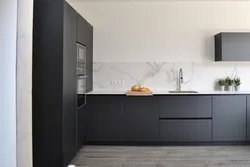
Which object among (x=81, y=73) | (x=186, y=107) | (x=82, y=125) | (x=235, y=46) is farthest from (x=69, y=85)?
(x=235, y=46)

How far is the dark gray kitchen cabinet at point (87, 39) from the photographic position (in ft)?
14.3

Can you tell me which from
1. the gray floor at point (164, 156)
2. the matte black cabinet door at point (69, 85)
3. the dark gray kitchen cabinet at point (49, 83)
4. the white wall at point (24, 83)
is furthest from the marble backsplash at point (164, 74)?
the white wall at point (24, 83)

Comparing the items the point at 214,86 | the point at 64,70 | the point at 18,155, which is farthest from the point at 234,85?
the point at 18,155

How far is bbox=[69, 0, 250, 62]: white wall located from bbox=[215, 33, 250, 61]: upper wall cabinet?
41cm

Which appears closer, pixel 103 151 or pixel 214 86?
pixel 103 151

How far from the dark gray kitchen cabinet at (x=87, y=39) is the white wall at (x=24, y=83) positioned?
1321mm

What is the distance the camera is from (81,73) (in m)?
4.49

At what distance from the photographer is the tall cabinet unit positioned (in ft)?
11.5

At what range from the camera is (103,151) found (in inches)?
184

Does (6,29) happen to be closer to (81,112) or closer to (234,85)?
(81,112)

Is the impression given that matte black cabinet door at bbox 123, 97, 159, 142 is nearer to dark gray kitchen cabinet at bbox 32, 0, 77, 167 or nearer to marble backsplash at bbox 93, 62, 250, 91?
marble backsplash at bbox 93, 62, 250, 91

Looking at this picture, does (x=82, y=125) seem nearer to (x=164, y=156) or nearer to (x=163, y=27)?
(x=164, y=156)

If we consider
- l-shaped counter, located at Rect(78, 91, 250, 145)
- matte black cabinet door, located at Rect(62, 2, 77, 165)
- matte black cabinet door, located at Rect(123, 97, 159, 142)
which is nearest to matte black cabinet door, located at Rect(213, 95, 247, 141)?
l-shaped counter, located at Rect(78, 91, 250, 145)

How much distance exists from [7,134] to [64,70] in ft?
3.51
